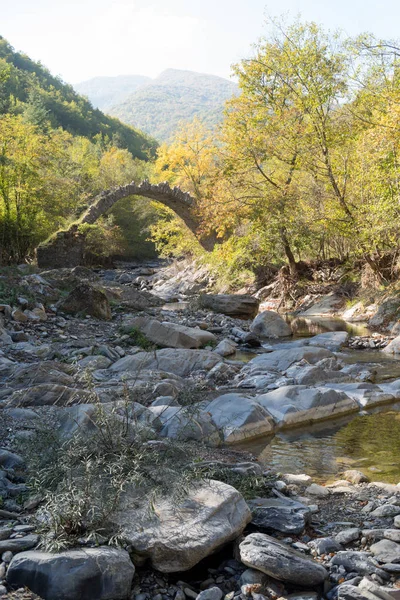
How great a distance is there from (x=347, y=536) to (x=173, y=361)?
514 centimetres

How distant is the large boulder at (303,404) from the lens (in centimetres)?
585

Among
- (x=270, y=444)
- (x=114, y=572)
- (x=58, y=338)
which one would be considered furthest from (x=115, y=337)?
(x=114, y=572)

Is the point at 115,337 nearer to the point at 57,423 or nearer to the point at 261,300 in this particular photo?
the point at 57,423

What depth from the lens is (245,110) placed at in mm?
16734

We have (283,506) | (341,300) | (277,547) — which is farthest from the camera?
(341,300)

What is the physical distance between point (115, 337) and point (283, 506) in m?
6.86

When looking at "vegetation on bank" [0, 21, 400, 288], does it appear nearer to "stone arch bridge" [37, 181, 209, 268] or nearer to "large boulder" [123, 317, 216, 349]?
"stone arch bridge" [37, 181, 209, 268]

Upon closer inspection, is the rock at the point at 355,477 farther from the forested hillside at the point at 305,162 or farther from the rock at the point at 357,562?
the forested hillside at the point at 305,162

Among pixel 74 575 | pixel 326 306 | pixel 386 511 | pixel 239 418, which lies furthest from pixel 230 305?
pixel 74 575

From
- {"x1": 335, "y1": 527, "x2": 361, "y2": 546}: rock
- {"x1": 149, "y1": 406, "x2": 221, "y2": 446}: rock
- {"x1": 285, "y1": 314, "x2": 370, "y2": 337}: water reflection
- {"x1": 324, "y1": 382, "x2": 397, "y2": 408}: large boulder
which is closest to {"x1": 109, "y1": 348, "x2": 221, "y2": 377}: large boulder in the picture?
{"x1": 324, "y1": 382, "x2": 397, "y2": 408}: large boulder

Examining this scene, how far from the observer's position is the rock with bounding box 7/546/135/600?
2420 mm

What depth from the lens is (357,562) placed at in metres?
2.82

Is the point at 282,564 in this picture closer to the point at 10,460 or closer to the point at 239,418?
the point at 10,460

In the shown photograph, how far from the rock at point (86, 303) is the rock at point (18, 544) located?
9046mm
